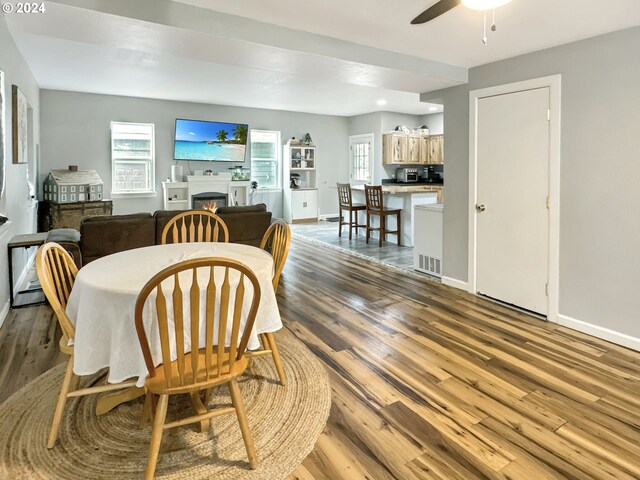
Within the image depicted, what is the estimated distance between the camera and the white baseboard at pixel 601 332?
9.52ft

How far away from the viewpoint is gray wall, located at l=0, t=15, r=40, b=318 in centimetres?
329

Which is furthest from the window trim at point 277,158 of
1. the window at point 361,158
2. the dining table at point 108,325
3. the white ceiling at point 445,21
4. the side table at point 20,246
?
the dining table at point 108,325

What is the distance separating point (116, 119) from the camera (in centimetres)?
725

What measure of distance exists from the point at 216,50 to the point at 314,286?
2.50 meters

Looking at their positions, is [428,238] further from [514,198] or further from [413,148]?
[413,148]

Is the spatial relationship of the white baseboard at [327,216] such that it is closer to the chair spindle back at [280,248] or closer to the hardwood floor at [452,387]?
the hardwood floor at [452,387]

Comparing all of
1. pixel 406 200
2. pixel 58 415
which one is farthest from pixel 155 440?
pixel 406 200

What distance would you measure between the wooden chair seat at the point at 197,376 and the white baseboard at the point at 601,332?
112 inches

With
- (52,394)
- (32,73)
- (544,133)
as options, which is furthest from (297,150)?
(52,394)

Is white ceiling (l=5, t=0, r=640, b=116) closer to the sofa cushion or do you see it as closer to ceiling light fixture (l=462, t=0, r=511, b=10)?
ceiling light fixture (l=462, t=0, r=511, b=10)

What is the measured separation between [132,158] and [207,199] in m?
1.55

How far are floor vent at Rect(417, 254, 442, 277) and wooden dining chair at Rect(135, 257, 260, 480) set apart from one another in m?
3.41

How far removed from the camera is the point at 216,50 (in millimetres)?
3029

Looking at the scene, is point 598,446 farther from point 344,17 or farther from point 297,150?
point 297,150
